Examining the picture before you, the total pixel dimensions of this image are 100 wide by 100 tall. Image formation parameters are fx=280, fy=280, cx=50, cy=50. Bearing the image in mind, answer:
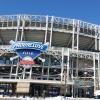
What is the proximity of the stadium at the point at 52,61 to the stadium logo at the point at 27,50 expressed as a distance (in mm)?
1836

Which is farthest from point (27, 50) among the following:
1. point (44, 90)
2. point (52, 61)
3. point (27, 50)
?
point (44, 90)

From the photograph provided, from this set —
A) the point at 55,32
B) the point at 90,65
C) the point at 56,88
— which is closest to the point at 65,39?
the point at 55,32

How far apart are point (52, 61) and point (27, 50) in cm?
895

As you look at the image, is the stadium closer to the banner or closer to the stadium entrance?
the stadium entrance

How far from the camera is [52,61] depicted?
73.1 meters

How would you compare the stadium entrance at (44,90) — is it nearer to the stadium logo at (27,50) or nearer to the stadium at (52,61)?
the stadium at (52,61)

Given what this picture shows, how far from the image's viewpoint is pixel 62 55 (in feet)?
231

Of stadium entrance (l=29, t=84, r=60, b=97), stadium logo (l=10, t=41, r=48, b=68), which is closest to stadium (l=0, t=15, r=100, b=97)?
stadium entrance (l=29, t=84, r=60, b=97)

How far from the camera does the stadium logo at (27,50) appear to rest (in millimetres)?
66637

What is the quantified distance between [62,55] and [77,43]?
31.1 ft

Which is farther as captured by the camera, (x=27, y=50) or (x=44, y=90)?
(x=44, y=90)

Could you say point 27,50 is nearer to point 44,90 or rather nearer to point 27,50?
point 27,50

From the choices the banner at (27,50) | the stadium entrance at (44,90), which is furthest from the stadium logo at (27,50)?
the stadium entrance at (44,90)

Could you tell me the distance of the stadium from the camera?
67625 mm
